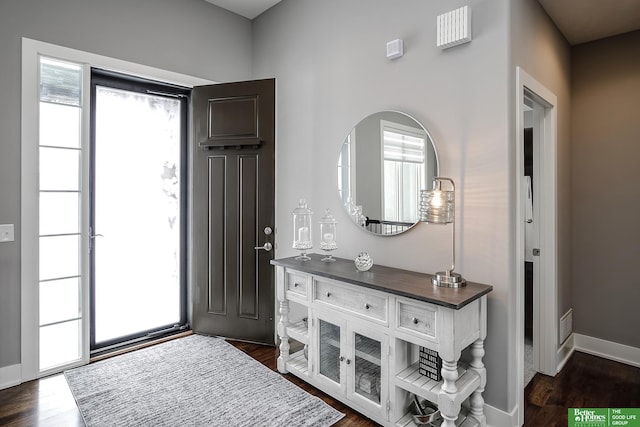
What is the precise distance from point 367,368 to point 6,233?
2.64m

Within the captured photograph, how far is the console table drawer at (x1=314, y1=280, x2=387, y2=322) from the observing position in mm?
2054

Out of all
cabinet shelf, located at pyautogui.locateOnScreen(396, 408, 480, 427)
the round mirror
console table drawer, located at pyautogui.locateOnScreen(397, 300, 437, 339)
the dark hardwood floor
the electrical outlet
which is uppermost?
the round mirror

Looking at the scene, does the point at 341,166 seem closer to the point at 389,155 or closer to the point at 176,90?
the point at 389,155

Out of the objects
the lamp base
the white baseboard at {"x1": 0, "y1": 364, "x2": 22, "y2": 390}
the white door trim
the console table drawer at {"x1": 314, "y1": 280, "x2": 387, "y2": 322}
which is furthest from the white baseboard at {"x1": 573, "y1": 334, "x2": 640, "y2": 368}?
the white baseboard at {"x1": 0, "y1": 364, "x2": 22, "y2": 390}

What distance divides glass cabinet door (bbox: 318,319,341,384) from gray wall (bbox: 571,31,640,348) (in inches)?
93.6

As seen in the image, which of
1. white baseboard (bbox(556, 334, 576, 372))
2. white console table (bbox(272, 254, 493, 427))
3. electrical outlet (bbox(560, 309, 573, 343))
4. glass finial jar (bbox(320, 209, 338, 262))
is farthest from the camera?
electrical outlet (bbox(560, 309, 573, 343))

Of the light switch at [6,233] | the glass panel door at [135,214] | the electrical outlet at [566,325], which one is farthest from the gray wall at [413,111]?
the light switch at [6,233]

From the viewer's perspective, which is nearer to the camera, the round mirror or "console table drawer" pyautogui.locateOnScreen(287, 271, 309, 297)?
the round mirror

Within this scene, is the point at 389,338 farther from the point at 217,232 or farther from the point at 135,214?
the point at 135,214

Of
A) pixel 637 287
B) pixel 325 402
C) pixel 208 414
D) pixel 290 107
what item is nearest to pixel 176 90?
pixel 290 107

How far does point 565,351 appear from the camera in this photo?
2.98 m

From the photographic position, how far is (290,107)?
10.9ft

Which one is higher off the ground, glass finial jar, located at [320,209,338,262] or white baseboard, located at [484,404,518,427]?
glass finial jar, located at [320,209,338,262]

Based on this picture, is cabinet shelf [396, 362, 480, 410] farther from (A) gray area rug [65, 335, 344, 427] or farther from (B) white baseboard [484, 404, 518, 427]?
(A) gray area rug [65, 335, 344, 427]
